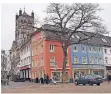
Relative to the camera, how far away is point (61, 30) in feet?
123

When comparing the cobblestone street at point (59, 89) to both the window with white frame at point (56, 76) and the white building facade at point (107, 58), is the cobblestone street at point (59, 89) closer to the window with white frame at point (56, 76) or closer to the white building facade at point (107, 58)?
the window with white frame at point (56, 76)

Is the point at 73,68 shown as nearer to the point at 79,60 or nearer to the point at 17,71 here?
the point at 79,60

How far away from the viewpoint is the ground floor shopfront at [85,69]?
2107 inches

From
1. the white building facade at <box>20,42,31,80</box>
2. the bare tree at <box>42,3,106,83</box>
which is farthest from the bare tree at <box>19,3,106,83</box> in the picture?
the white building facade at <box>20,42,31,80</box>

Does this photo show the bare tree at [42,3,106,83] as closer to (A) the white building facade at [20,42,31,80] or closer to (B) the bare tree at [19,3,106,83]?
(B) the bare tree at [19,3,106,83]

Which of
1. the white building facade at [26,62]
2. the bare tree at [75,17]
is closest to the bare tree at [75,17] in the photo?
the bare tree at [75,17]

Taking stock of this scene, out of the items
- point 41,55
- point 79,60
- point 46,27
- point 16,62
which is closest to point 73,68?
point 79,60

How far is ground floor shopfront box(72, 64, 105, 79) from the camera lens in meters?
53.5

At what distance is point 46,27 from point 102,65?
24.0 m

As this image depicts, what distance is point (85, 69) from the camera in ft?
182

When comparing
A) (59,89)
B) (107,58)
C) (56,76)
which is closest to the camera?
(59,89)

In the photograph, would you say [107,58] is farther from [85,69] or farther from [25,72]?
[25,72]

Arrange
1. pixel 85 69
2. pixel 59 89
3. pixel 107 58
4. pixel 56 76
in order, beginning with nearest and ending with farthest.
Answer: pixel 59 89, pixel 56 76, pixel 85 69, pixel 107 58

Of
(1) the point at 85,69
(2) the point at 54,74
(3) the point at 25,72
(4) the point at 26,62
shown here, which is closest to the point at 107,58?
(1) the point at 85,69
